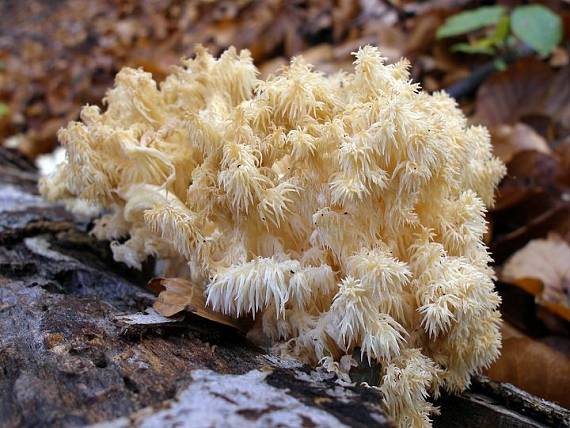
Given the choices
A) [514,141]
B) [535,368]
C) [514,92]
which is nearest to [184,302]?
[535,368]

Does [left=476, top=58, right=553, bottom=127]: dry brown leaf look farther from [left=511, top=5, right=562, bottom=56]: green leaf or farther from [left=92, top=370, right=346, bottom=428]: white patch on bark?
[left=92, top=370, right=346, bottom=428]: white patch on bark

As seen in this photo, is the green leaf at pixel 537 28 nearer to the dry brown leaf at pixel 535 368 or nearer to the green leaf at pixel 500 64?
the green leaf at pixel 500 64

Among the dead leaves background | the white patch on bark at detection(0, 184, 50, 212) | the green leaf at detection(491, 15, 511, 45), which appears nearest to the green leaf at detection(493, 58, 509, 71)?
the green leaf at detection(491, 15, 511, 45)

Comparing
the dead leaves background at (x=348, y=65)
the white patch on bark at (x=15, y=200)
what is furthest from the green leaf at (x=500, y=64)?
the white patch on bark at (x=15, y=200)

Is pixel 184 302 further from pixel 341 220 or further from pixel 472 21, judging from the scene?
pixel 472 21

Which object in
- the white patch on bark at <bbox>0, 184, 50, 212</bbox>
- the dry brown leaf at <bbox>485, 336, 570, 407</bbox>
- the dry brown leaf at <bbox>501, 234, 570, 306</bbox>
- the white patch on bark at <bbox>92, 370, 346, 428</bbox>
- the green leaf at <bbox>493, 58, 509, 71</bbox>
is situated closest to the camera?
the white patch on bark at <bbox>92, 370, 346, 428</bbox>

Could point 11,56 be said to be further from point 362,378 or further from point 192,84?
point 362,378
